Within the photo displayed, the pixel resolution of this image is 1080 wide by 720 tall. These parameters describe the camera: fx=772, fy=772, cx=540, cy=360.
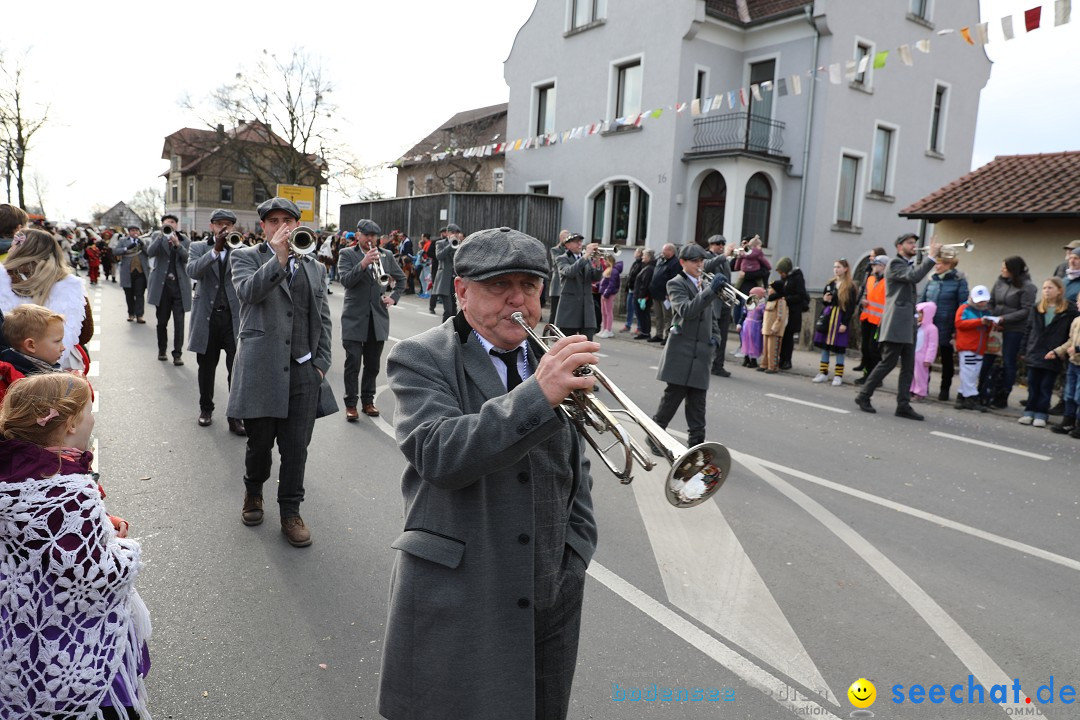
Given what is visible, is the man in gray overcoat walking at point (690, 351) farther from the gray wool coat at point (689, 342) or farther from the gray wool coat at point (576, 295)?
the gray wool coat at point (576, 295)

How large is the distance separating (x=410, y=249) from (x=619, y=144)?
7861 mm

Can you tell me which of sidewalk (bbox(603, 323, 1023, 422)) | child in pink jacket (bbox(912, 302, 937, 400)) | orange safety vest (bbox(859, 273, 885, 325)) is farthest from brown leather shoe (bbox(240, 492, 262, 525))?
orange safety vest (bbox(859, 273, 885, 325))

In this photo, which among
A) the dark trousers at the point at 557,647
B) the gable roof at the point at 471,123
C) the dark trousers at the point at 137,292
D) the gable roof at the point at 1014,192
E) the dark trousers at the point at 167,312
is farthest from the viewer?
the gable roof at the point at 471,123

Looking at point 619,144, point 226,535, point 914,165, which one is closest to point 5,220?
point 226,535

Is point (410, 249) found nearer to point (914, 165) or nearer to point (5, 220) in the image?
point (914, 165)

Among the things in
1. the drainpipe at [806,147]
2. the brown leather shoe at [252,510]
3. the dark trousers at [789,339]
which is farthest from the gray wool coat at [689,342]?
the drainpipe at [806,147]

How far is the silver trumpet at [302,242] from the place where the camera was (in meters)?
4.86

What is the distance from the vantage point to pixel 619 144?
936 inches

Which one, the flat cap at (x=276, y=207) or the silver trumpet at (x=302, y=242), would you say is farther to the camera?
the silver trumpet at (x=302, y=242)

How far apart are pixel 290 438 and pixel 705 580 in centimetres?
262

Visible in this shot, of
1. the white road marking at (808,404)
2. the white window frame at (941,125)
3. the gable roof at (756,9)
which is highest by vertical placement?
the gable roof at (756,9)

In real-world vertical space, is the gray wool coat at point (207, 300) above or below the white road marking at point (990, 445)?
above

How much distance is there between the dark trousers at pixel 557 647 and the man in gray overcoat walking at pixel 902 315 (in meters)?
8.36

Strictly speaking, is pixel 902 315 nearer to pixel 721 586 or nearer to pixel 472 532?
pixel 721 586
